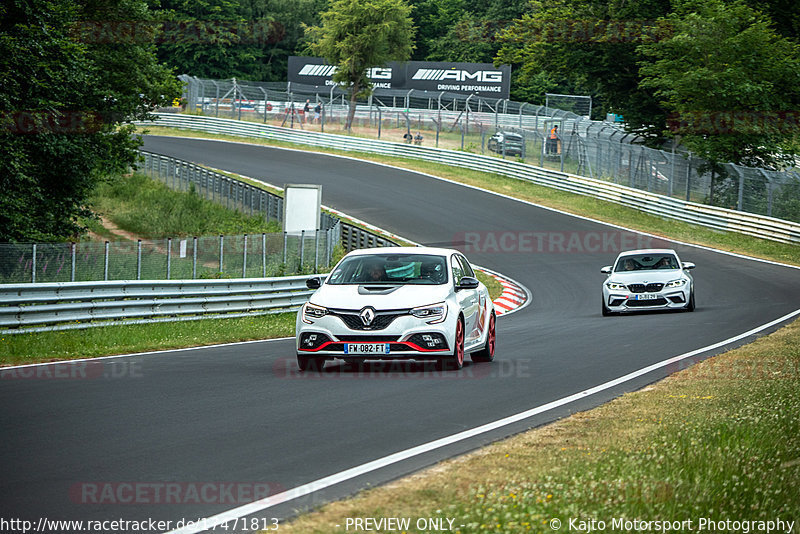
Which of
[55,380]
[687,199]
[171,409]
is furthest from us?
[687,199]

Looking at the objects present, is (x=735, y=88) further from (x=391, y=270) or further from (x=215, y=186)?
(x=391, y=270)

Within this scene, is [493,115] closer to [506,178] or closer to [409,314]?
[506,178]

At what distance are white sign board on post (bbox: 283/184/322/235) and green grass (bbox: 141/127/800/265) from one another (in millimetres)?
16997

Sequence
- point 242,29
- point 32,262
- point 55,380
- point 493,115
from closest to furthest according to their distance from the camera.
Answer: point 55,380 < point 32,262 < point 493,115 < point 242,29

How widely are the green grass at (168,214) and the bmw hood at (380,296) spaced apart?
904 inches

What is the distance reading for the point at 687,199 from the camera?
42.5m

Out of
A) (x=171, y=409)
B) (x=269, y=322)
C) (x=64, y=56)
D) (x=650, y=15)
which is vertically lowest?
(x=269, y=322)

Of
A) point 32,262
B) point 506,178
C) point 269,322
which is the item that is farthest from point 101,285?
point 506,178

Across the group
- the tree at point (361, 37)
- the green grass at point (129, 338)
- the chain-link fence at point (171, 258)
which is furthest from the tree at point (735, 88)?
the tree at point (361, 37)

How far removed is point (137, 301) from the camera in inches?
733

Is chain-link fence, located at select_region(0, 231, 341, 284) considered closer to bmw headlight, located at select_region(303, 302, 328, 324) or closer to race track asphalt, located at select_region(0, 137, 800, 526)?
race track asphalt, located at select_region(0, 137, 800, 526)

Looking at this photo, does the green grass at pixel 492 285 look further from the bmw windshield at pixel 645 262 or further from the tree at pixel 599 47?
the tree at pixel 599 47

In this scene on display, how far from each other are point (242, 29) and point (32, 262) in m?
85.8

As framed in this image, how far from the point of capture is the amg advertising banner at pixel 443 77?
81812mm
